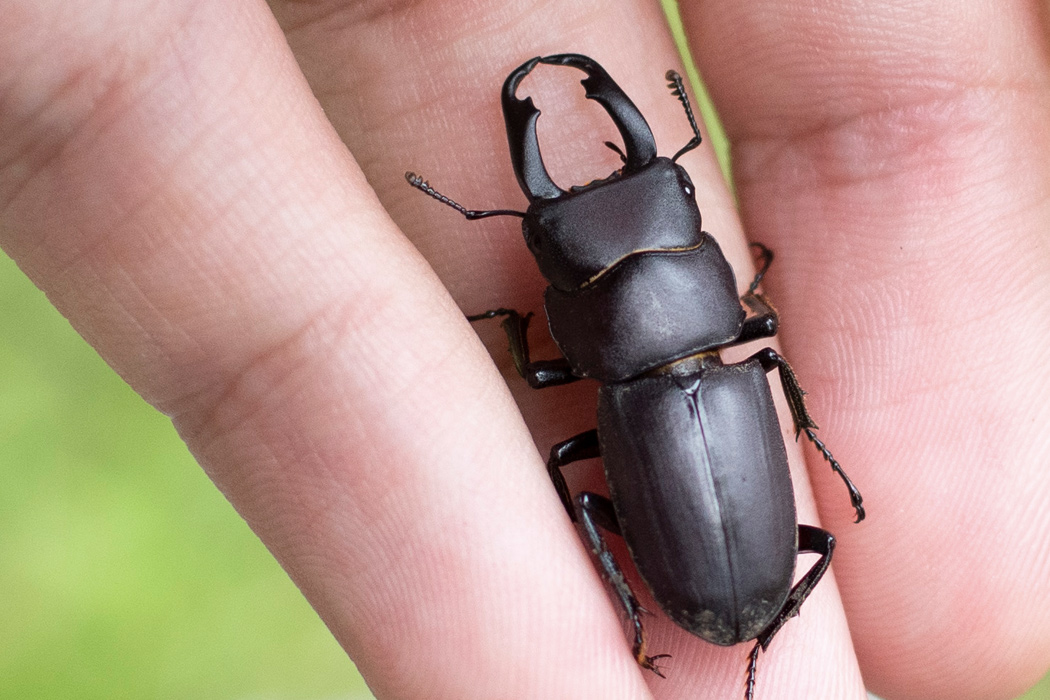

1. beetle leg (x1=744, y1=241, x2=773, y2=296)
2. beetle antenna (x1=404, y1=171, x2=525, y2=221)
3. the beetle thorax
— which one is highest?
beetle antenna (x1=404, y1=171, x2=525, y2=221)

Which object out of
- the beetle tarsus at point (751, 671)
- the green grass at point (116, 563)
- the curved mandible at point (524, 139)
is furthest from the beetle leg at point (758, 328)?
the green grass at point (116, 563)

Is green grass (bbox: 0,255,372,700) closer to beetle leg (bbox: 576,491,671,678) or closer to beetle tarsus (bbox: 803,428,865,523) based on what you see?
beetle leg (bbox: 576,491,671,678)

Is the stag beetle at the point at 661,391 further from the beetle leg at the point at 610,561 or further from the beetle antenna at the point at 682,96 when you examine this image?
the beetle antenna at the point at 682,96

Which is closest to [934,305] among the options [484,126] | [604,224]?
[604,224]

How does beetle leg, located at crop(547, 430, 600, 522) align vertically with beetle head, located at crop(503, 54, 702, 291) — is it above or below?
below

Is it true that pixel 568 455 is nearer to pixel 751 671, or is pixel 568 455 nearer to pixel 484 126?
pixel 751 671

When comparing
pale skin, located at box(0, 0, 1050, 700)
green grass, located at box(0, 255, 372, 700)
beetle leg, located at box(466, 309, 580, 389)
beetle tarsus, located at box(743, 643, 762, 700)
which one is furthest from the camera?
green grass, located at box(0, 255, 372, 700)

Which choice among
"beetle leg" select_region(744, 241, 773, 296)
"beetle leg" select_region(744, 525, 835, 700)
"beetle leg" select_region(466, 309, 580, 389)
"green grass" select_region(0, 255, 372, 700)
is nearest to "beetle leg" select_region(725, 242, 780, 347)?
"beetle leg" select_region(744, 241, 773, 296)
